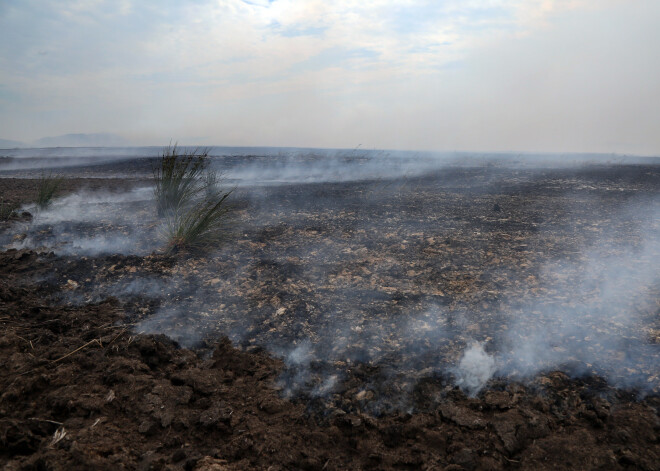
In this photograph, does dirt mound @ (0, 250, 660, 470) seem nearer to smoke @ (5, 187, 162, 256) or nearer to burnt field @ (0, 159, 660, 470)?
burnt field @ (0, 159, 660, 470)

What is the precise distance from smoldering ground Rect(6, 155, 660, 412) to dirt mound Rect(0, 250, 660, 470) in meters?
0.17

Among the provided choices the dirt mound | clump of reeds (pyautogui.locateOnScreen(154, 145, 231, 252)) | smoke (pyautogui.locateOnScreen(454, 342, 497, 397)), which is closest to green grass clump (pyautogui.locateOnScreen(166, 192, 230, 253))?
clump of reeds (pyautogui.locateOnScreen(154, 145, 231, 252))

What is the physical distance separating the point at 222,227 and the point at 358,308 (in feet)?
10.9

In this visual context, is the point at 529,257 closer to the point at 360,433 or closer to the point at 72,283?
the point at 360,433

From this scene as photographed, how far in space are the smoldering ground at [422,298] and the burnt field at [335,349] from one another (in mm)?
20

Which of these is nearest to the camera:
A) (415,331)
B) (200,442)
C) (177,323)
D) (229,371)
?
(200,442)

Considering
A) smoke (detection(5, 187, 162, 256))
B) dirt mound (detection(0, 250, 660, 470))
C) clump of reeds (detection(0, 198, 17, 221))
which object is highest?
clump of reeds (detection(0, 198, 17, 221))

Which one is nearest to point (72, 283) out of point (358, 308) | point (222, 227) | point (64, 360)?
point (64, 360)

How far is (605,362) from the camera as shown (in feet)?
8.72

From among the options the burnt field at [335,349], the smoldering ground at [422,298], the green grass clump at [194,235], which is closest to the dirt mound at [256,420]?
the burnt field at [335,349]

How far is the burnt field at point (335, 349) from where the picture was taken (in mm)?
1985

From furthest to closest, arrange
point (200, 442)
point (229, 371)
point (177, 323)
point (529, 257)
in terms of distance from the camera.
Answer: point (529, 257) < point (177, 323) < point (229, 371) < point (200, 442)

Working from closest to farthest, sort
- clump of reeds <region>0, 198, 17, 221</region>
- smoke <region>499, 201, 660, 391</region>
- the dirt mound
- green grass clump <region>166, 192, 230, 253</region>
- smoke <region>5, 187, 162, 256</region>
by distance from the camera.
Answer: the dirt mound → smoke <region>499, 201, 660, 391</region> → green grass clump <region>166, 192, 230, 253</region> → smoke <region>5, 187, 162, 256</region> → clump of reeds <region>0, 198, 17, 221</region>

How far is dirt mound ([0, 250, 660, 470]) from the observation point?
6.14 feet
